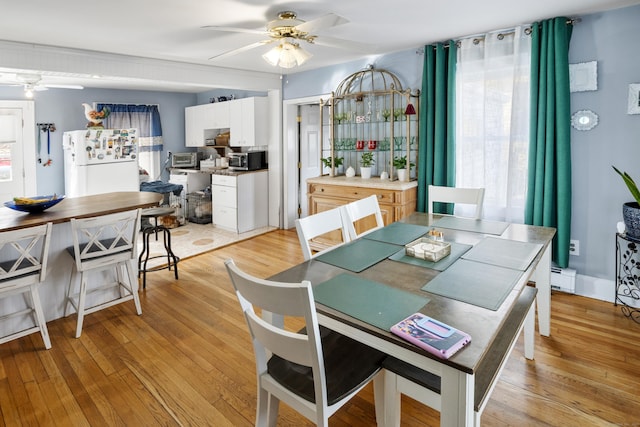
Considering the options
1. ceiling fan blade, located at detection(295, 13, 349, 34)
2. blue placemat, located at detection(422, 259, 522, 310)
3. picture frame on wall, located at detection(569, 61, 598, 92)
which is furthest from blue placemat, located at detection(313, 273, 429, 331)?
picture frame on wall, located at detection(569, 61, 598, 92)

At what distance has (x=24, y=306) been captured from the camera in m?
2.81

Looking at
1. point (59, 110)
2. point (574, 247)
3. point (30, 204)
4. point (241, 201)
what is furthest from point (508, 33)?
point (59, 110)

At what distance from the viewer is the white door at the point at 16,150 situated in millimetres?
5746

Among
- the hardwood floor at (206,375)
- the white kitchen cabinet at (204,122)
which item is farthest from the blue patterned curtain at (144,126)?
the hardwood floor at (206,375)

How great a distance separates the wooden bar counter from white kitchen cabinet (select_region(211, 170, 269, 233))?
7.84 ft

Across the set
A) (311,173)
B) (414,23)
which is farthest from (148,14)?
(311,173)

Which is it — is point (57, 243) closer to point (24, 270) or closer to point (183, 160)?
point (24, 270)

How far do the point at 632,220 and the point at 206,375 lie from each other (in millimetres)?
3107

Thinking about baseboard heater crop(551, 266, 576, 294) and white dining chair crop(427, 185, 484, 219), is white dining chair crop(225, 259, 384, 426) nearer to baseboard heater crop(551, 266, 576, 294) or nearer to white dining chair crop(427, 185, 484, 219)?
white dining chair crop(427, 185, 484, 219)

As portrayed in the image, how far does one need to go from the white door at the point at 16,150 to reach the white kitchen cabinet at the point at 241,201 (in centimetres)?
288

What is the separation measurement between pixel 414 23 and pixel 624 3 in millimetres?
1543

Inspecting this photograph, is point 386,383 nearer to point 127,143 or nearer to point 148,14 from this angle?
point 148,14

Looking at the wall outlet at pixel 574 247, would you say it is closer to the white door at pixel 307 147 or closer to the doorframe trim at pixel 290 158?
the white door at pixel 307 147

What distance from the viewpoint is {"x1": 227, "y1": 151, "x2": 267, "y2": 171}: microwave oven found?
5789 mm
